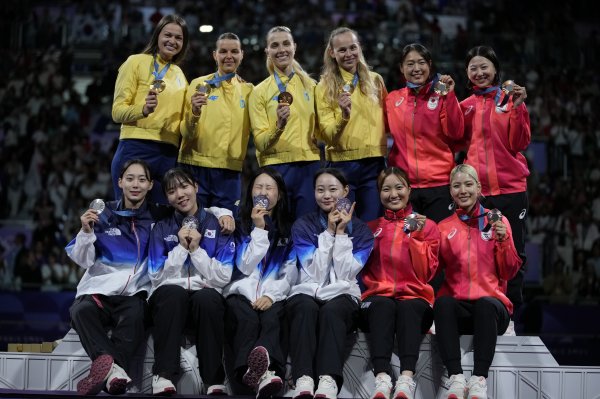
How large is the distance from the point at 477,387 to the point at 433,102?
2113 mm

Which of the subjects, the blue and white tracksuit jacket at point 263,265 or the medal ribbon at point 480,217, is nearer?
the blue and white tracksuit jacket at point 263,265

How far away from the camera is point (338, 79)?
6441 millimetres

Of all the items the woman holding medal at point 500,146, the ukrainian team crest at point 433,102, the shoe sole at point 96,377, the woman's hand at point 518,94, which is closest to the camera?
the shoe sole at point 96,377

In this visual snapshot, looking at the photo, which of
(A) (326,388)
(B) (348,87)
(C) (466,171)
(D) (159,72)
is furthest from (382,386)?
(D) (159,72)

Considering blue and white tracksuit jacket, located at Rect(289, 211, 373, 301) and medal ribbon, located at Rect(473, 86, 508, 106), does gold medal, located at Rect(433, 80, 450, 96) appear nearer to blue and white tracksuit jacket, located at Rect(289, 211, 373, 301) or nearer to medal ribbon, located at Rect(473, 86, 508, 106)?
medal ribbon, located at Rect(473, 86, 508, 106)

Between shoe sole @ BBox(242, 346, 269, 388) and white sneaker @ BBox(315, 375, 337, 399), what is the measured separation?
32cm

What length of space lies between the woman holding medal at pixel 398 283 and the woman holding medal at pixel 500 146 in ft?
2.27

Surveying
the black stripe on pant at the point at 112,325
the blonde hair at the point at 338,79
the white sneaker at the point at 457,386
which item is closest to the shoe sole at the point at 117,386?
the black stripe on pant at the point at 112,325

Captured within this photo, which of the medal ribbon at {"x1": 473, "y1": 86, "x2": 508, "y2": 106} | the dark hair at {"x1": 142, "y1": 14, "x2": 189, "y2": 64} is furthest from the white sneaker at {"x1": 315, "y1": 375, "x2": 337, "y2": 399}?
the dark hair at {"x1": 142, "y1": 14, "x2": 189, "y2": 64}

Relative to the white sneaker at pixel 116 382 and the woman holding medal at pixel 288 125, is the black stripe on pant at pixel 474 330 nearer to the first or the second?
the woman holding medal at pixel 288 125

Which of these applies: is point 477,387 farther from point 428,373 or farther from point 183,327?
point 183,327

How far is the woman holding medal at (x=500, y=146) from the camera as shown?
612cm

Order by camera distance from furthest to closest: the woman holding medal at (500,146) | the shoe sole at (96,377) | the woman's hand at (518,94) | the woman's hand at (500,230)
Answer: the woman holding medal at (500,146) < the woman's hand at (518,94) < the woman's hand at (500,230) < the shoe sole at (96,377)

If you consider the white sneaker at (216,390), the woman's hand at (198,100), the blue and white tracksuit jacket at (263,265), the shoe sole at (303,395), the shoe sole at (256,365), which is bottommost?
the white sneaker at (216,390)
